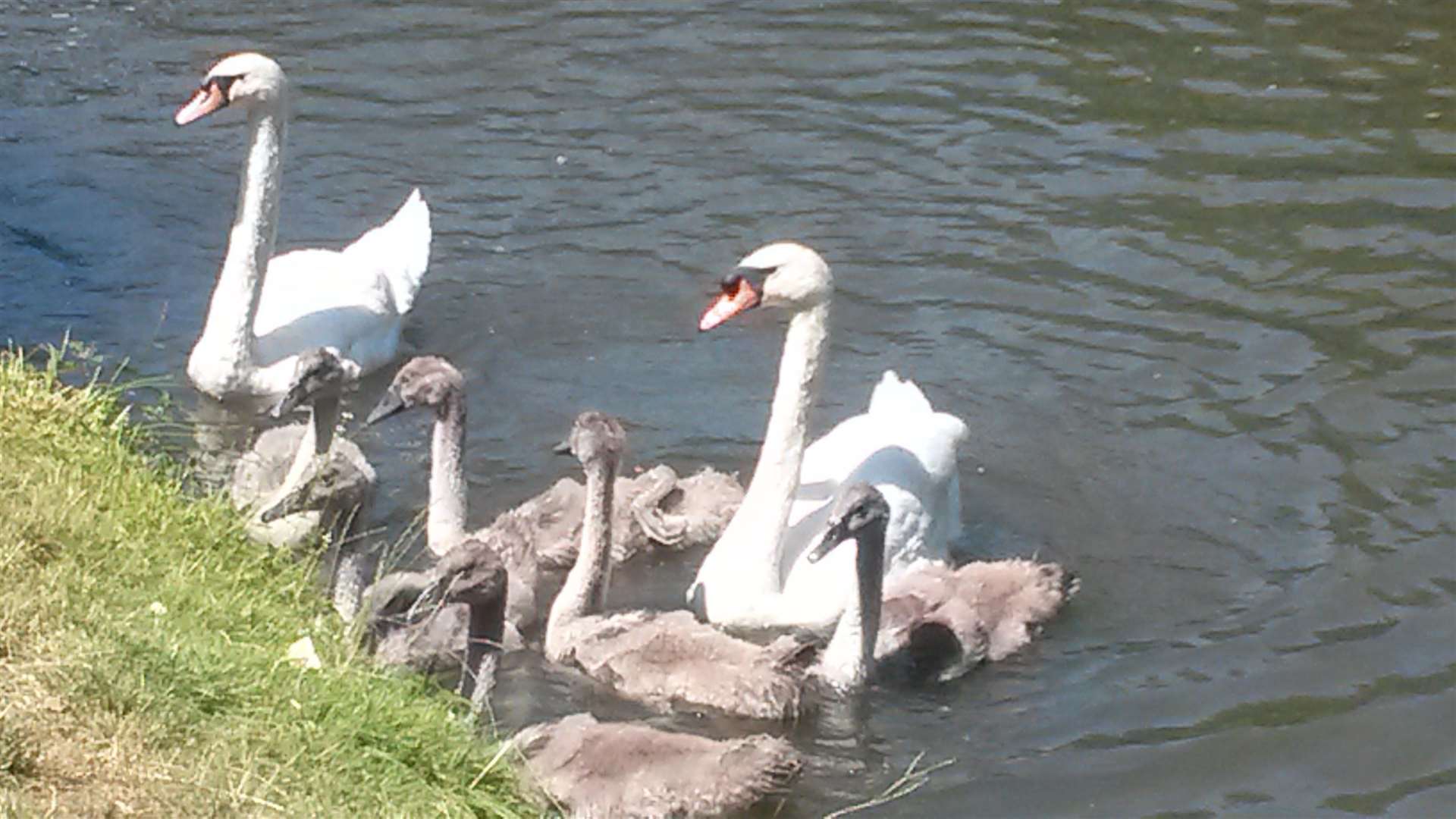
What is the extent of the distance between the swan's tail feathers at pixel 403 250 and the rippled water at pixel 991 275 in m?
0.21

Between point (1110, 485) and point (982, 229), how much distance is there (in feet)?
8.38

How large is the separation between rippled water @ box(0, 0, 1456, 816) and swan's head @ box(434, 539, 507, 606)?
2.10 ft

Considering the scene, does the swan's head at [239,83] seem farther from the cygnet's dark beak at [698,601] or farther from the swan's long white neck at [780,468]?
the cygnet's dark beak at [698,601]

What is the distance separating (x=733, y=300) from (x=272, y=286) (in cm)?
313

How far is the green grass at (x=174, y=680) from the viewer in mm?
5648

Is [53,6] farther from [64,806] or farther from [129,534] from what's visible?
[64,806]

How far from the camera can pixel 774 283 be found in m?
9.24

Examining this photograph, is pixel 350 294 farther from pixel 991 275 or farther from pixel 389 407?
pixel 991 275

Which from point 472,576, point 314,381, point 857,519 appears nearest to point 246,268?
point 314,381

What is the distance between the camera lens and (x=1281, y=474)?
9.78 metres

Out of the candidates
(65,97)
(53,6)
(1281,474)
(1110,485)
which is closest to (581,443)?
(1110,485)

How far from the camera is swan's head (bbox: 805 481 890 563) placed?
8.58 metres

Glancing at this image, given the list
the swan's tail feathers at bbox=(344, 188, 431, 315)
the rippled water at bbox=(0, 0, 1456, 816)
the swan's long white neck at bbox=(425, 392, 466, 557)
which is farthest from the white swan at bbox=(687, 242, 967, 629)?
the swan's tail feathers at bbox=(344, 188, 431, 315)

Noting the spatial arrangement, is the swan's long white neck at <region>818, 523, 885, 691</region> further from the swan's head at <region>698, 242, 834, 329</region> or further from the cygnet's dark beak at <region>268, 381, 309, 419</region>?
the cygnet's dark beak at <region>268, 381, 309, 419</region>
